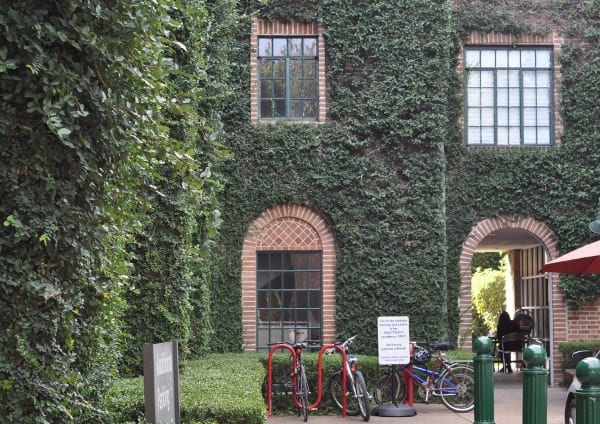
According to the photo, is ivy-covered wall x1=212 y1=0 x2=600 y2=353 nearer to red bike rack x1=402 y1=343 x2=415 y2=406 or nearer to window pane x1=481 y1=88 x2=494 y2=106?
window pane x1=481 y1=88 x2=494 y2=106

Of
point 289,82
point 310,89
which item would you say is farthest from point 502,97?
point 289,82

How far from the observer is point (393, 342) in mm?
14695

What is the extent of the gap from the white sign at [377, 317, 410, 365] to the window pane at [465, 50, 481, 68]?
6.50 metres

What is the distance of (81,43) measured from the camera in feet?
14.5

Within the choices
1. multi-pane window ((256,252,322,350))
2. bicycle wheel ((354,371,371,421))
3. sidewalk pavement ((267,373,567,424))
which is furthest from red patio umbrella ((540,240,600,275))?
multi-pane window ((256,252,322,350))

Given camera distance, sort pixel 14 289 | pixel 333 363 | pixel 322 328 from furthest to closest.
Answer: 1. pixel 322 328
2. pixel 333 363
3. pixel 14 289

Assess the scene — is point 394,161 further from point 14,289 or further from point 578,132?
point 14,289

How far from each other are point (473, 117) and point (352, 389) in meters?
7.06

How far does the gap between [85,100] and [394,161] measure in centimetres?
1377

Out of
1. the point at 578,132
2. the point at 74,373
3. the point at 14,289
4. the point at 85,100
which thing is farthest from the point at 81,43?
the point at 578,132

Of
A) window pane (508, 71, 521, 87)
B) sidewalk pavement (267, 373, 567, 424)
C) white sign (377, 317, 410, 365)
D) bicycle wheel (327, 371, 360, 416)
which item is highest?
window pane (508, 71, 521, 87)

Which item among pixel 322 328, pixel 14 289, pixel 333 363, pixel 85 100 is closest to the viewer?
pixel 14 289

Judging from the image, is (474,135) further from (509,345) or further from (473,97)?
(509,345)

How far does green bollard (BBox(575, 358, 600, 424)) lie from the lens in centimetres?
478
